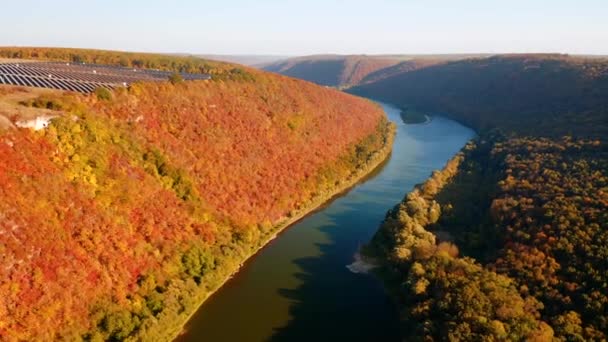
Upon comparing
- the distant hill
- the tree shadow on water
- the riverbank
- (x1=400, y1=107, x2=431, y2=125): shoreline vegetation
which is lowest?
the tree shadow on water

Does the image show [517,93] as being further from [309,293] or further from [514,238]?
[309,293]

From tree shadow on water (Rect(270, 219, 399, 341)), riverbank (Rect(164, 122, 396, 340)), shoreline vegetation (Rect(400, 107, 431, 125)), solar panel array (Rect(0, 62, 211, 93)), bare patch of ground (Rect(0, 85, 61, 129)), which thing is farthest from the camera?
shoreline vegetation (Rect(400, 107, 431, 125))

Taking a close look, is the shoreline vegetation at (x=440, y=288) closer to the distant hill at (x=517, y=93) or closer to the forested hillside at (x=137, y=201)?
the forested hillside at (x=137, y=201)

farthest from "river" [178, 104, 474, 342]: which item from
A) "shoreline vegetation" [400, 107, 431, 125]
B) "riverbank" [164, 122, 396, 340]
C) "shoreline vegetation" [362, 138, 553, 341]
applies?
"shoreline vegetation" [400, 107, 431, 125]

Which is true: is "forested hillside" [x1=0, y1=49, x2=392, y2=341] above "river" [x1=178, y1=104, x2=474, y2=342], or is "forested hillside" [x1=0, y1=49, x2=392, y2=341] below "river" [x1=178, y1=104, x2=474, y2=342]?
above

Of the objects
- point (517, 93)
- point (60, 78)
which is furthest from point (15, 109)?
point (517, 93)

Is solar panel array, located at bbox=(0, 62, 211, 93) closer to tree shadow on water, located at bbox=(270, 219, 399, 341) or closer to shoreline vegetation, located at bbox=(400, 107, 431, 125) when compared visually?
tree shadow on water, located at bbox=(270, 219, 399, 341)
